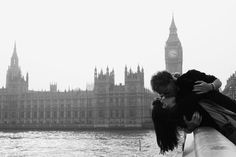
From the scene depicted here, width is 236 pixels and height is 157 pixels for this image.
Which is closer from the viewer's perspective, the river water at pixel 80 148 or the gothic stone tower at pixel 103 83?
the river water at pixel 80 148

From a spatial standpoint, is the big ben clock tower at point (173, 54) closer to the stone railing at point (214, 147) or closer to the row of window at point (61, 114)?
the row of window at point (61, 114)

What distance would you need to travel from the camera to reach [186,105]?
2.14 m

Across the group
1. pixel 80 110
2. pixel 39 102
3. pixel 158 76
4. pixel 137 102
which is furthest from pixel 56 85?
pixel 158 76

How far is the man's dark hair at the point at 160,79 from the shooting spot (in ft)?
7.75

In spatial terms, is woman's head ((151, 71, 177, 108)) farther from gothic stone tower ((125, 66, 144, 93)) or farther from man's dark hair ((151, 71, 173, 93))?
gothic stone tower ((125, 66, 144, 93))

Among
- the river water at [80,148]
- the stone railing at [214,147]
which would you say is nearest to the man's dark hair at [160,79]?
the stone railing at [214,147]

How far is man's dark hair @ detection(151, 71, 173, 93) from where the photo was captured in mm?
2363

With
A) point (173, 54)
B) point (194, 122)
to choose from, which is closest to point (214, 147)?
point (194, 122)

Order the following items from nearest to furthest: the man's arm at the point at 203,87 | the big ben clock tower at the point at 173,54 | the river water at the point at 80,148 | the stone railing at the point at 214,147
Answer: the stone railing at the point at 214,147 → the man's arm at the point at 203,87 → the river water at the point at 80,148 → the big ben clock tower at the point at 173,54

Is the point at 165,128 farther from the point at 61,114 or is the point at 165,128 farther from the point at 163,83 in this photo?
the point at 61,114

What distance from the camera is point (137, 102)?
233 ft

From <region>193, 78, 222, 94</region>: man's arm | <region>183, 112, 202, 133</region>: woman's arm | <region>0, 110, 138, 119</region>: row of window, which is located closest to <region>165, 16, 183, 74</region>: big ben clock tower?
<region>0, 110, 138, 119</region>: row of window

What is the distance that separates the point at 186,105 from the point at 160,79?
1.00 feet

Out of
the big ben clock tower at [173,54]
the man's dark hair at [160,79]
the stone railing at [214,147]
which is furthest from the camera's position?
the big ben clock tower at [173,54]
